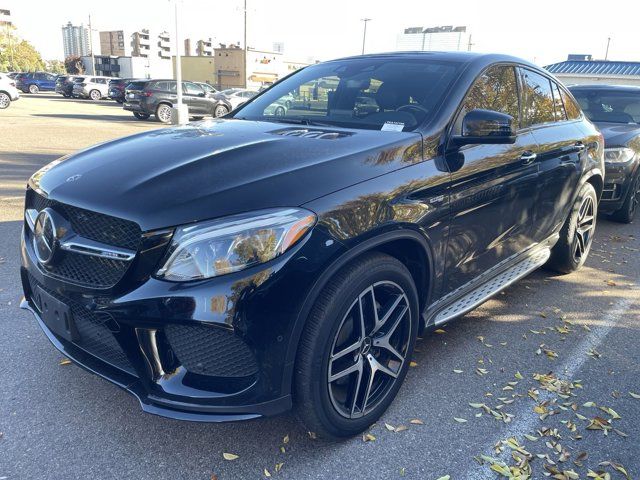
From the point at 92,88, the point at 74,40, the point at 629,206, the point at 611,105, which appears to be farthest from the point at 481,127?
the point at 74,40

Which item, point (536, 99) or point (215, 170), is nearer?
point (215, 170)

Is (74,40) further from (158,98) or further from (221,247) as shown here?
(221,247)

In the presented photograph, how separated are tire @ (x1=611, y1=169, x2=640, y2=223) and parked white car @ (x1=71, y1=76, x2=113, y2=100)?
34793 millimetres

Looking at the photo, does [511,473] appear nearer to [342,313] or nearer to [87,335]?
[342,313]

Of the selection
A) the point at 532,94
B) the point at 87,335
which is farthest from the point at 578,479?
the point at 532,94

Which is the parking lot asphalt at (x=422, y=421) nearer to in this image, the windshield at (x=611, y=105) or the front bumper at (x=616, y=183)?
the front bumper at (x=616, y=183)

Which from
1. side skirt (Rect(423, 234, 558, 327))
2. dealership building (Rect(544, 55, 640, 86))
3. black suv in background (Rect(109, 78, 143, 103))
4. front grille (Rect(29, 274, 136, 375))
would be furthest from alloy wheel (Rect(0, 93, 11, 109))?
side skirt (Rect(423, 234, 558, 327))

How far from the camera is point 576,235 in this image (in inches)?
183

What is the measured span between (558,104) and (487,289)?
193cm

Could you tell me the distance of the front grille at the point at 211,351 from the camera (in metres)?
1.96

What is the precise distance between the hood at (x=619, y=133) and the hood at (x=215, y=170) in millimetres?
4859

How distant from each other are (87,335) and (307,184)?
1123 mm

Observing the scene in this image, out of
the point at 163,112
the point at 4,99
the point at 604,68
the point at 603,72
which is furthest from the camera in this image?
the point at 4,99

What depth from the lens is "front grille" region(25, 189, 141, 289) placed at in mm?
2020
